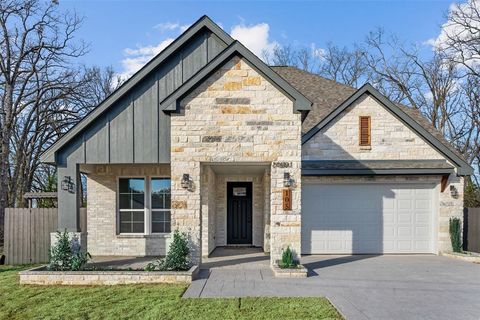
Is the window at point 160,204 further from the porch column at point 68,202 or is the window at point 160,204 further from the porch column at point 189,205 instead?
the porch column at point 189,205

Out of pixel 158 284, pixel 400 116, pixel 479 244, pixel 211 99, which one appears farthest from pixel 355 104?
pixel 158 284

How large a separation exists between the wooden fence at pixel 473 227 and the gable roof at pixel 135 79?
32.7 ft

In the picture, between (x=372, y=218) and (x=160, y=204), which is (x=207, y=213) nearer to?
(x=160, y=204)

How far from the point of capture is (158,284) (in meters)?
7.45

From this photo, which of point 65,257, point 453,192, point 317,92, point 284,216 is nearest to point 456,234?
point 453,192

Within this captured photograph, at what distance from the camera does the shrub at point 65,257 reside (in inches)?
318

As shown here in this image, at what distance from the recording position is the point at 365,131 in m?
11.4

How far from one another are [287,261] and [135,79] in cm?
621

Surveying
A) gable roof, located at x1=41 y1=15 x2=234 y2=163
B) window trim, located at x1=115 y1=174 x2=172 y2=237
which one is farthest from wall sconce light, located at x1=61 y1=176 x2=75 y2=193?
window trim, located at x1=115 y1=174 x2=172 y2=237

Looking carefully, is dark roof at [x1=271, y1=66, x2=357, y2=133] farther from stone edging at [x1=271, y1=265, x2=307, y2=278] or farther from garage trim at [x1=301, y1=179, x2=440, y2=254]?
stone edging at [x1=271, y1=265, x2=307, y2=278]

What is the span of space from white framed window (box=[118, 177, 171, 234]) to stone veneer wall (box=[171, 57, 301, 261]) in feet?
10.00

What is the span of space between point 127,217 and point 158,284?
173 inches

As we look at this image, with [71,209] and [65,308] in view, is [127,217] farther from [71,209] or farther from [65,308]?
[65,308]

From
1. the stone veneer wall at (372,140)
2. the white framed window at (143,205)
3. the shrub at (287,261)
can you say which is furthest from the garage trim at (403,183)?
the white framed window at (143,205)
